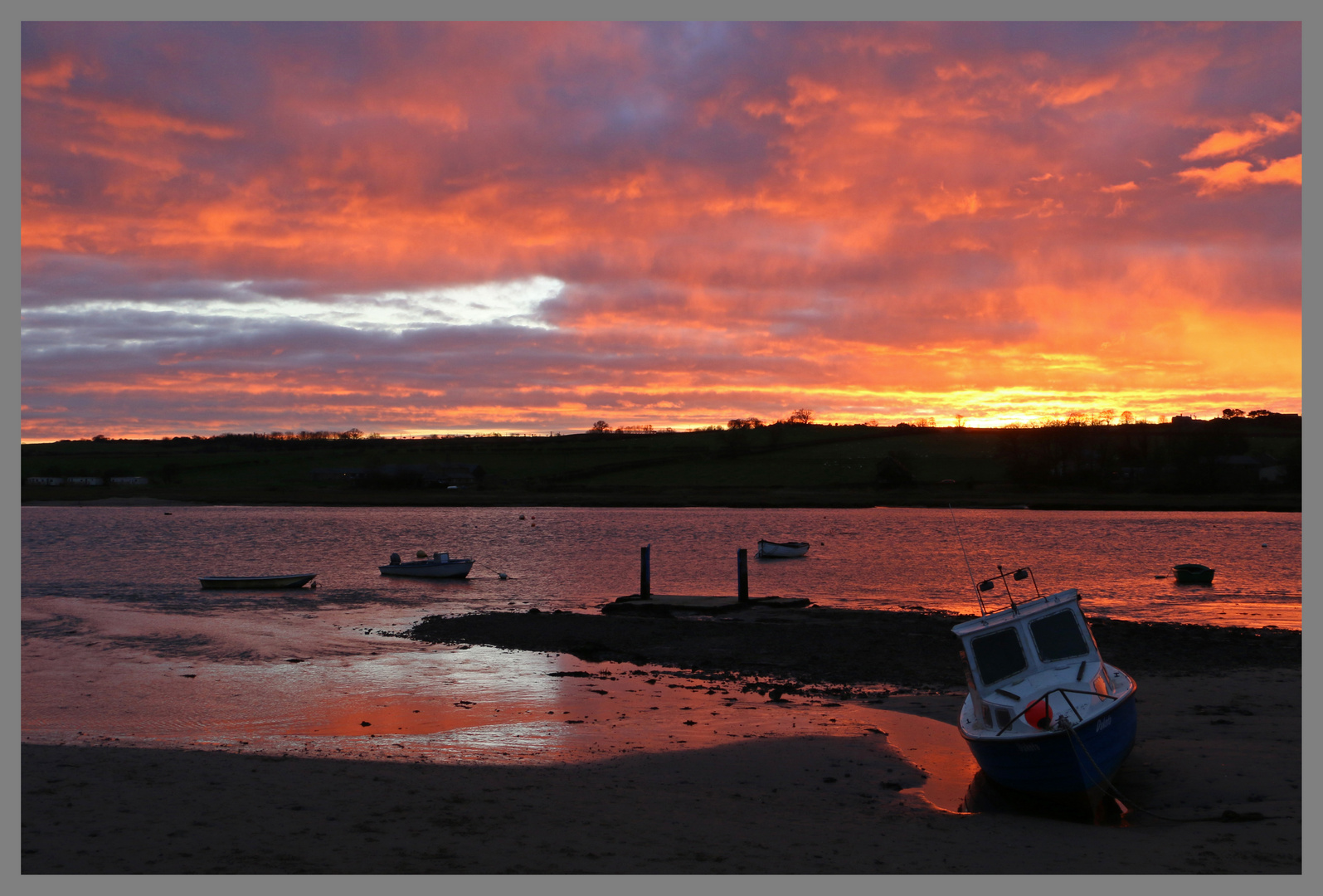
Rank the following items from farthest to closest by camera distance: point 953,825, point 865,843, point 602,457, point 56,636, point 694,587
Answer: point 602,457
point 694,587
point 56,636
point 953,825
point 865,843

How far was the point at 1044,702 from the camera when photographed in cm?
1262

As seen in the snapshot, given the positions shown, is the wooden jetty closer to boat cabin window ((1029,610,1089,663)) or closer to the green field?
boat cabin window ((1029,610,1089,663))

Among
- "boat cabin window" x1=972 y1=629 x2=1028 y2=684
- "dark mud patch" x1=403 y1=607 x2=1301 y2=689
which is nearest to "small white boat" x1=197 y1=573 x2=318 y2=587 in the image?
"dark mud patch" x1=403 y1=607 x2=1301 y2=689

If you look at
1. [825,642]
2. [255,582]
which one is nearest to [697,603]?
[825,642]

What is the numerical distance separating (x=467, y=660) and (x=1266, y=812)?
673 inches

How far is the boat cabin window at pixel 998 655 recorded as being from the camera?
45.1 ft

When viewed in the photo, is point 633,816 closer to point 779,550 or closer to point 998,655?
point 998,655

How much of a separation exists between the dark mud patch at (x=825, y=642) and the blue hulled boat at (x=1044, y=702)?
245 inches

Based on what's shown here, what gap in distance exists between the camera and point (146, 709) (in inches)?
693

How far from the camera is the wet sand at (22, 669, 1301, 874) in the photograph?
9.76 m

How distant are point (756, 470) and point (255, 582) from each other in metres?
91.8

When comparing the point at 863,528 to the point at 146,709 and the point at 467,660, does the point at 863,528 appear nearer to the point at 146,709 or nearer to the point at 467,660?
the point at 467,660

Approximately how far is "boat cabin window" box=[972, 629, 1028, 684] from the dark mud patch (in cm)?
617

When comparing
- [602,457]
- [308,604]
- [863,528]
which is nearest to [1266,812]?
[308,604]
